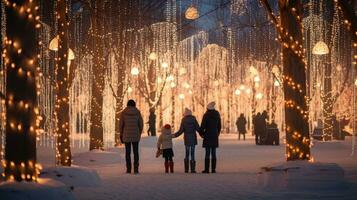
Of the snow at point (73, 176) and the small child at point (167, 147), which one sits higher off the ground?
the small child at point (167, 147)

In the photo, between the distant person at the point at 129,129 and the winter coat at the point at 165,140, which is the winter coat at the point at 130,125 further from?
the winter coat at the point at 165,140

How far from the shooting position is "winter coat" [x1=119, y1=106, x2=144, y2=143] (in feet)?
52.1

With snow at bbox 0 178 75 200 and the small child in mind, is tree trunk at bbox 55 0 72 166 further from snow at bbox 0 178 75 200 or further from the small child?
snow at bbox 0 178 75 200

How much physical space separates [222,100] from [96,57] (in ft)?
98.5

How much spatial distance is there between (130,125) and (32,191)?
25.8 ft

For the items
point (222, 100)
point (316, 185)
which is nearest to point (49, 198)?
point (316, 185)

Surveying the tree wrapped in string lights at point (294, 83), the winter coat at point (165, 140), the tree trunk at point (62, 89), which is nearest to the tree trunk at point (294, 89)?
the tree wrapped in string lights at point (294, 83)

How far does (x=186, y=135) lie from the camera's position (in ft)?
54.3

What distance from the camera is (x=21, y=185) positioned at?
831 cm

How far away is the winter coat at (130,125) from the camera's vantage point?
15.9 m

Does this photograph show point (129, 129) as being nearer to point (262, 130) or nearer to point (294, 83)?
point (294, 83)

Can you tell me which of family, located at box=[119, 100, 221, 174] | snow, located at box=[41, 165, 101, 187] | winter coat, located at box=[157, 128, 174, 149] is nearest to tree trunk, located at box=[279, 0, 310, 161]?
family, located at box=[119, 100, 221, 174]

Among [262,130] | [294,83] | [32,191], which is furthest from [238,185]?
[262,130]

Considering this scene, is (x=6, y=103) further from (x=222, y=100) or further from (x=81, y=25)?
(x=222, y=100)
